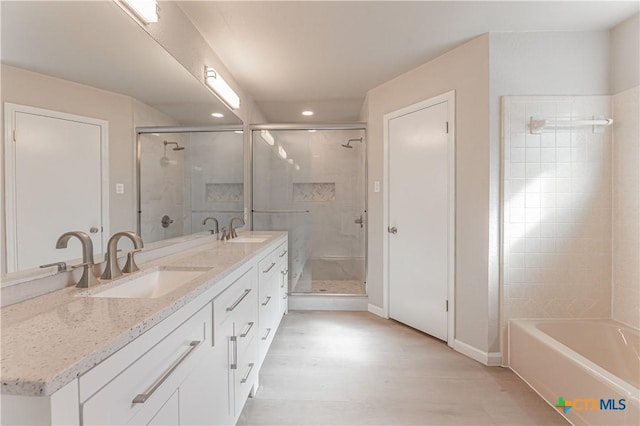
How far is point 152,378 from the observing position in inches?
31.9

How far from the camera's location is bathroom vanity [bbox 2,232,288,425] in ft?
1.82

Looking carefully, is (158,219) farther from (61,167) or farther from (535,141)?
(535,141)

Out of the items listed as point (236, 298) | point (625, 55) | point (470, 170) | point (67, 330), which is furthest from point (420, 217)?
point (67, 330)

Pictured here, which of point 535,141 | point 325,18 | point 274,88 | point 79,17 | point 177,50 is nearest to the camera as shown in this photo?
point 79,17

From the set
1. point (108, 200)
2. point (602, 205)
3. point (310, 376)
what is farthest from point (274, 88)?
point (602, 205)

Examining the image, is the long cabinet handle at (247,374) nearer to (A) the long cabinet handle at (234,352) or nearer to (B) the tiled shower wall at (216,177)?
(A) the long cabinet handle at (234,352)

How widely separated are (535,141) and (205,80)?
95.1 inches

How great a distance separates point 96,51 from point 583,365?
8.87 feet

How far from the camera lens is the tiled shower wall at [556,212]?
216cm

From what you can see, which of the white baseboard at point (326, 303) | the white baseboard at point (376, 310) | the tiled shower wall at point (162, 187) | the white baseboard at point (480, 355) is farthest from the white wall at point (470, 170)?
the tiled shower wall at point (162, 187)

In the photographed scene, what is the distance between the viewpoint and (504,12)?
1938mm

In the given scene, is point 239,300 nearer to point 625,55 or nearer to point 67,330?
point 67,330

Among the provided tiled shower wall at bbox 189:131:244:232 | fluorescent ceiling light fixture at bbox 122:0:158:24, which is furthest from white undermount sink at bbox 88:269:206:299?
fluorescent ceiling light fixture at bbox 122:0:158:24

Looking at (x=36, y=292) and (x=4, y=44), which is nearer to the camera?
(x=4, y=44)
